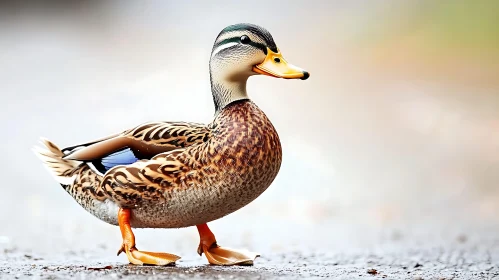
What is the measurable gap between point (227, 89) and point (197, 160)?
309 mm

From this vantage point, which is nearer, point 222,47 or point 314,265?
point 222,47

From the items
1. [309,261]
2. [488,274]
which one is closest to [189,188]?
[309,261]

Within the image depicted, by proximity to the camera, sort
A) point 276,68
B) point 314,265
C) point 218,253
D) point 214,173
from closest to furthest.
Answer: point 214,173
point 276,68
point 218,253
point 314,265

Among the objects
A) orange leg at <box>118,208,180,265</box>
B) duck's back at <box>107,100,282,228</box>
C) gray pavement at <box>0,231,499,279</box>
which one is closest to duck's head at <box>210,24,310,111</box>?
duck's back at <box>107,100,282,228</box>

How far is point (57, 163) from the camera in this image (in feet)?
10.00

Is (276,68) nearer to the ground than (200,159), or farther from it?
farther from it

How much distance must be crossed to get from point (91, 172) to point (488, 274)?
157 cm

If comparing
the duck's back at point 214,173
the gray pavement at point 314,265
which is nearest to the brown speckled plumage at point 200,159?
the duck's back at point 214,173

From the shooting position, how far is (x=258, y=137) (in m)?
2.71

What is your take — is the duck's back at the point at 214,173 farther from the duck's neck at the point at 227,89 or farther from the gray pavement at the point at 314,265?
the gray pavement at the point at 314,265

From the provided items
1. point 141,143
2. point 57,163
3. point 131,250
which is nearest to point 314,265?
point 131,250

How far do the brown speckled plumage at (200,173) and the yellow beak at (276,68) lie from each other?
0.46 ft

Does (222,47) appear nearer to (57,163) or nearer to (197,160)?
Result: (197,160)

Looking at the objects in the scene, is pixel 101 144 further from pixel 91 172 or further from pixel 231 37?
pixel 231 37
